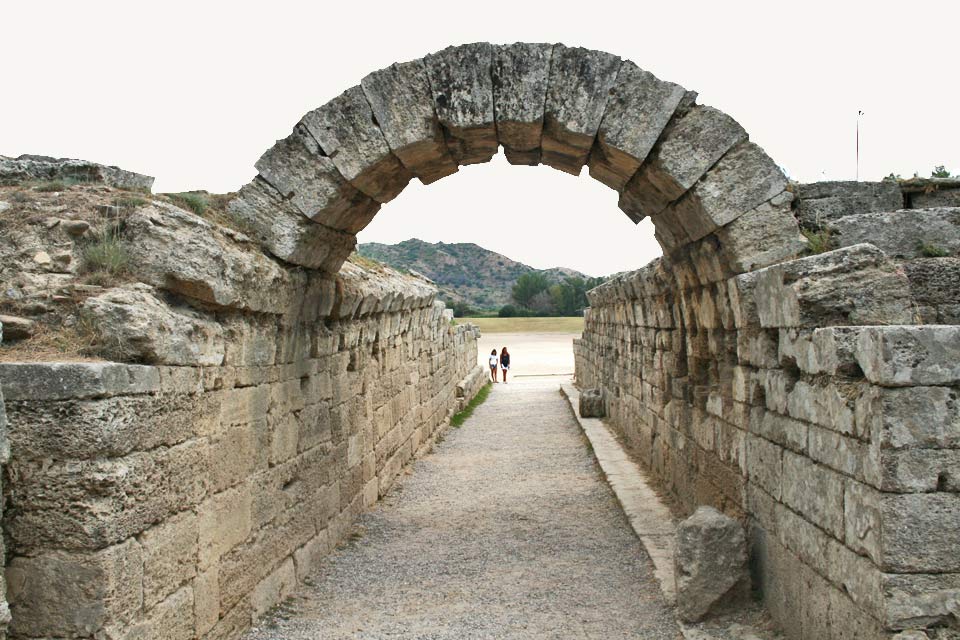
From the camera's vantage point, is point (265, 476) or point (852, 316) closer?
point (852, 316)

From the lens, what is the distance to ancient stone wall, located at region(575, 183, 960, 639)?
390 centimetres

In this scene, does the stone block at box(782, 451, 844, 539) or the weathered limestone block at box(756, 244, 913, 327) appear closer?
the stone block at box(782, 451, 844, 539)

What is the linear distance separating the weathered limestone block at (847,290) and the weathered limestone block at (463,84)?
252 centimetres

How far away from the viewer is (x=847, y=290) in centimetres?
492

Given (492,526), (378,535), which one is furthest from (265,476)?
(492,526)

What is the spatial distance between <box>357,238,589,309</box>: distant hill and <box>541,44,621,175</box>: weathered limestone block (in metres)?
109

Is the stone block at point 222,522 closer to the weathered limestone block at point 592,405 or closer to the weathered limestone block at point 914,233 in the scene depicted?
the weathered limestone block at point 914,233

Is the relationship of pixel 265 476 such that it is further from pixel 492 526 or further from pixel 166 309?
pixel 492 526

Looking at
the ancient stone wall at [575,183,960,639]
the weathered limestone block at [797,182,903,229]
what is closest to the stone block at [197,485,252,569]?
the ancient stone wall at [575,183,960,639]

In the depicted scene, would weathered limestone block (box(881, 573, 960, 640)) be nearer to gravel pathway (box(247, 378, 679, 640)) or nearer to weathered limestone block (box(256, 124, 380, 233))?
gravel pathway (box(247, 378, 679, 640))

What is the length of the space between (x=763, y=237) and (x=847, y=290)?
4.25ft

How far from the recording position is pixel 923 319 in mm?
5180

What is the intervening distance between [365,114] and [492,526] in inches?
178

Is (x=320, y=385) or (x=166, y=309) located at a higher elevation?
(x=166, y=309)
